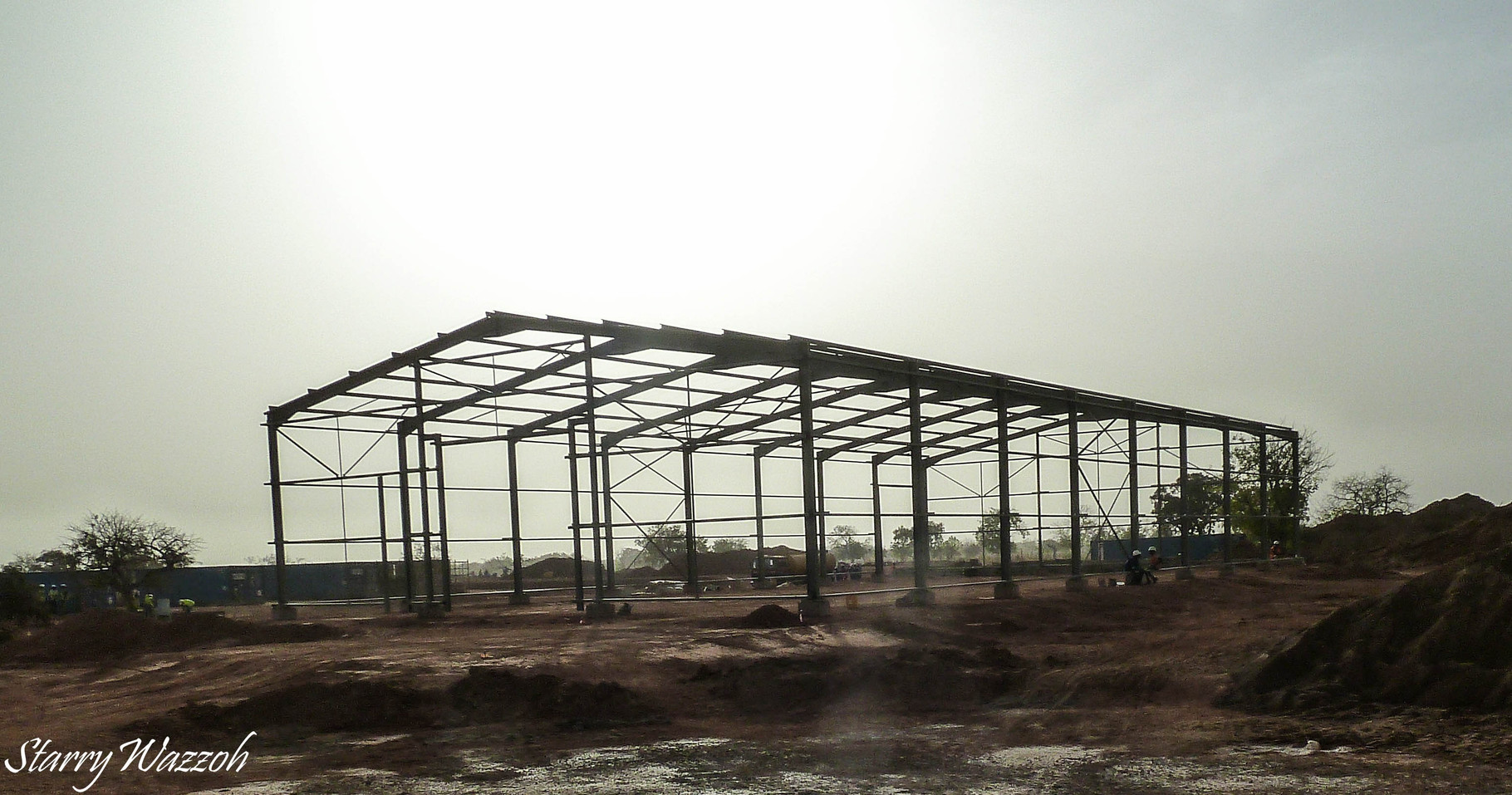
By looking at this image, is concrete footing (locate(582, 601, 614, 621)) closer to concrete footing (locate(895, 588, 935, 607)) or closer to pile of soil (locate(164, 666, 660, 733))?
concrete footing (locate(895, 588, 935, 607))

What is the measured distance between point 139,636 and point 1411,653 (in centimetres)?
2181

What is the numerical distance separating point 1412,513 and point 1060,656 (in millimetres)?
46370

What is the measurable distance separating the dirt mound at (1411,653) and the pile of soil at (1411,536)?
28534 millimetres

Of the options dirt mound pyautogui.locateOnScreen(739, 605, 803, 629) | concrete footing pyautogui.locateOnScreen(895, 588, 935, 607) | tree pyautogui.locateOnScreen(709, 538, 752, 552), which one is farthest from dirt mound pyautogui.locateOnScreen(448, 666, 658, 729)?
tree pyautogui.locateOnScreen(709, 538, 752, 552)

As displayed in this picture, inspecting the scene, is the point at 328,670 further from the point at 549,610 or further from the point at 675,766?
the point at 549,610

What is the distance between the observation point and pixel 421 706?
11.9 m

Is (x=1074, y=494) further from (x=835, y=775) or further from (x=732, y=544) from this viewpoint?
(x=732, y=544)

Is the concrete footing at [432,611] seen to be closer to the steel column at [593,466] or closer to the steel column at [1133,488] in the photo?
the steel column at [593,466]

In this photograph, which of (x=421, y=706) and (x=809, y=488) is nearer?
(x=421, y=706)

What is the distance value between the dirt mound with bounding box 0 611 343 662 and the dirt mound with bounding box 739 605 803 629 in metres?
8.60

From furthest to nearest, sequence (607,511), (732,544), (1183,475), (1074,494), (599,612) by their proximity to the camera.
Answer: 1. (732,544)
2. (1183,475)
3. (1074,494)
4. (607,511)
5. (599,612)

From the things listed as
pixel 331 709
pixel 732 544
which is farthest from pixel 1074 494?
pixel 732 544

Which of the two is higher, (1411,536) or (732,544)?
(1411,536)

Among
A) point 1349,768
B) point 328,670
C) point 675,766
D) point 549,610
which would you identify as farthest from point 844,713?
point 549,610
